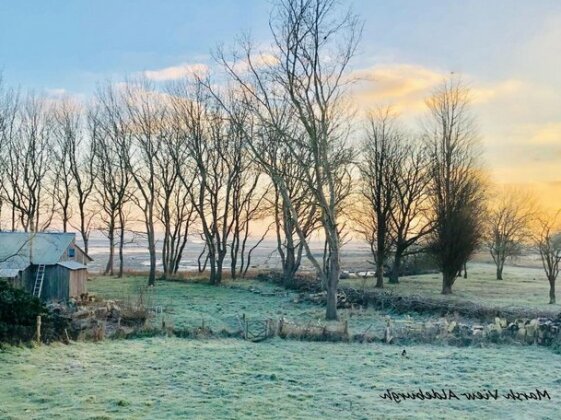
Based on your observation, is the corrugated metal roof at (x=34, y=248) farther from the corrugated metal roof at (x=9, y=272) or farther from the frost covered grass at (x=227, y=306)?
the frost covered grass at (x=227, y=306)

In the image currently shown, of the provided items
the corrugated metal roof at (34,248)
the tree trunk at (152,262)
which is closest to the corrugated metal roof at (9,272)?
the corrugated metal roof at (34,248)

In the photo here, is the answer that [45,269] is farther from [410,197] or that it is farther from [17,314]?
[410,197]

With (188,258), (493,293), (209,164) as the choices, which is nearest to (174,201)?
(209,164)

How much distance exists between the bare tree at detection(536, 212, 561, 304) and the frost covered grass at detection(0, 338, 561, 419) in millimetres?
15544

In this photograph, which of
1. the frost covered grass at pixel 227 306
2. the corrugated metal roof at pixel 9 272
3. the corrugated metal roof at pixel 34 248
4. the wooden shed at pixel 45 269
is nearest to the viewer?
the frost covered grass at pixel 227 306

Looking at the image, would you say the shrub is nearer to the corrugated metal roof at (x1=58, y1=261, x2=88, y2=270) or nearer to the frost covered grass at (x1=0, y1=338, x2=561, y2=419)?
the frost covered grass at (x1=0, y1=338, x2=561, y2=419)

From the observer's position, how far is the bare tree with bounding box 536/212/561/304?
28.6 meters

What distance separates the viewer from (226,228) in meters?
43.4

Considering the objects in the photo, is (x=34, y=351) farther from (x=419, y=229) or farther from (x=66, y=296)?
(x=419, y=229)

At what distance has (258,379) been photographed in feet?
36.3

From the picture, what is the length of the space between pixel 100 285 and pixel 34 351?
23313mm

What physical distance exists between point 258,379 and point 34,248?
857 inches

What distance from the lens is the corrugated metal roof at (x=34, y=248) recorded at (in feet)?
88.1

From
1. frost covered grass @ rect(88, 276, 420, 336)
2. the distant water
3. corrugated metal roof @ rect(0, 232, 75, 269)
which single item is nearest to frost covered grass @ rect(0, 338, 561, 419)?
frost covered grass @ rect(88, 276, 420, 336)
